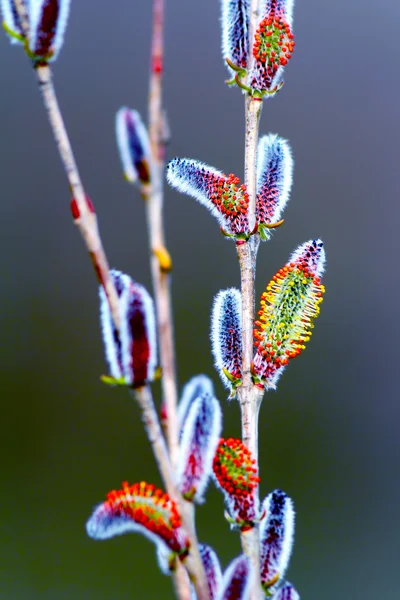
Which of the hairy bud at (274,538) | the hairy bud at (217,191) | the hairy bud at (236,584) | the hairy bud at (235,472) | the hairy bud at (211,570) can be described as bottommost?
the hairy bud at (236,584)

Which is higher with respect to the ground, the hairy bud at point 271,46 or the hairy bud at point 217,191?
the hairy bud at point 271,46

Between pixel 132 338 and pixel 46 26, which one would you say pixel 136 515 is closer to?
pixel 132 338

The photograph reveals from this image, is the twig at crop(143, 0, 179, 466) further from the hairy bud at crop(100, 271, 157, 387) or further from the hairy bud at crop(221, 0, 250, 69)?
the hairy bud at crop(221, 0, 250, 69)

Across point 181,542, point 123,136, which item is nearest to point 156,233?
point 123,136

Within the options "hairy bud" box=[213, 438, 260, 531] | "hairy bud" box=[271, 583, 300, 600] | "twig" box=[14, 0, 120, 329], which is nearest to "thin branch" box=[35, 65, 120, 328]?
"twig" box=[14, 0, 120, 329]

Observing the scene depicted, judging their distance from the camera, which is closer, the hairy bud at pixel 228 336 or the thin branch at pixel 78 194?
the thin branch at pixel 78 194

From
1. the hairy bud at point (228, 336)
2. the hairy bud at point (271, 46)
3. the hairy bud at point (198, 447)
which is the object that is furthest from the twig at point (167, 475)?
the hairy bud at point (271, 46)

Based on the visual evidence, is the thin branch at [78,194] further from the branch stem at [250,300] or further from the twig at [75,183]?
the branch stem at [250,300]
